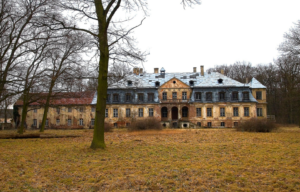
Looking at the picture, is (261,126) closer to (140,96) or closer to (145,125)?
(145,125)

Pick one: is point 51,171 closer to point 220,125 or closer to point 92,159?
point 92,159

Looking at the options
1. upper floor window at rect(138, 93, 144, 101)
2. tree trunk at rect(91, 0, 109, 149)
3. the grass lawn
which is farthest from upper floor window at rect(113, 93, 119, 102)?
the grass lawn

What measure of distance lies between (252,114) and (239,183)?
111ft

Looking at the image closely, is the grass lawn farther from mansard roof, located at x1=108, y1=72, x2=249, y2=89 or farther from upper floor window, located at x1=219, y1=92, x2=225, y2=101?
mansard roof, located at x1=108, y1=72, x2=249, y2=89

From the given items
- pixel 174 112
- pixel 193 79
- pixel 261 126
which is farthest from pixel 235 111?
pixel 261 126

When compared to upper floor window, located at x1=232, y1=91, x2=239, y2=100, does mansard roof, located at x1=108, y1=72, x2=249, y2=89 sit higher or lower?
higher

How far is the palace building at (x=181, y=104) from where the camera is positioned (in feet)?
124

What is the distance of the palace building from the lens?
37875mm

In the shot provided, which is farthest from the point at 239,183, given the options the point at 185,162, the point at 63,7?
the point at 63,7

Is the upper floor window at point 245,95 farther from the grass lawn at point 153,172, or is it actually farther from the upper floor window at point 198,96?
the grass lawn at point 153,172

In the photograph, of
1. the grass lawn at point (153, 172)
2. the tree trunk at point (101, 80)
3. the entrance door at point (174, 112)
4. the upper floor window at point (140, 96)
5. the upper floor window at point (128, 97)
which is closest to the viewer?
the grass lawn at point (153, 172)

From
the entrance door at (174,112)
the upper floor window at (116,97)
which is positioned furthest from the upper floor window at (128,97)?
the entrance door at (174,112)

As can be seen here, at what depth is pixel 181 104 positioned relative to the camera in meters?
38.5

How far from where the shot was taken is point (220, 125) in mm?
37844
